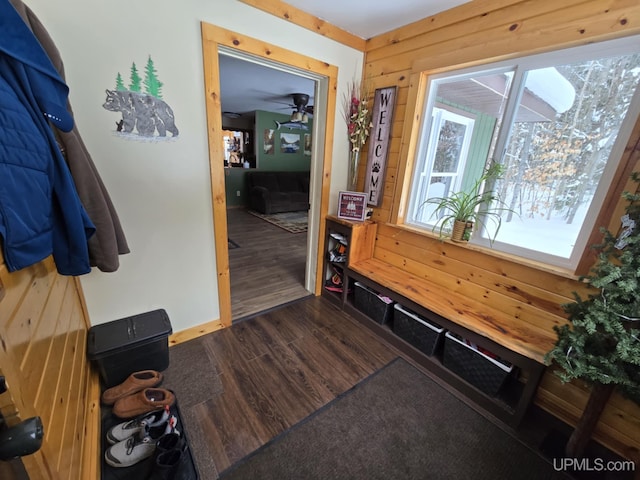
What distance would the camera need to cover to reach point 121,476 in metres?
1.16

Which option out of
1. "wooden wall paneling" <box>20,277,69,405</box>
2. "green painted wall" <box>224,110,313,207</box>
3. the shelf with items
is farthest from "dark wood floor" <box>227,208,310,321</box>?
"green painted wall" <box>224,110,313,207</box>

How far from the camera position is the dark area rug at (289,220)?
5.11m

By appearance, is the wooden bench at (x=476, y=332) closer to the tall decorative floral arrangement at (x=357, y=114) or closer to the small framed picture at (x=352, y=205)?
the small framed picture at (x=352, y=205)

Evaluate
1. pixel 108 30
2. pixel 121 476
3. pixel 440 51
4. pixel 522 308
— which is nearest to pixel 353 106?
pixel 440 51

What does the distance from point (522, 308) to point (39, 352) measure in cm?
224

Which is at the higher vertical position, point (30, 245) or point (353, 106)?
point (353, 106)

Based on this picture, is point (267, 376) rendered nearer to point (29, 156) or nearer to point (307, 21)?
point (29, 156)

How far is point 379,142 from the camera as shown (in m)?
2.28

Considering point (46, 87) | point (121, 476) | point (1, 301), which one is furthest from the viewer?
point (121, 476)

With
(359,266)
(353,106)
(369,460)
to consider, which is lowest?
(369,460)

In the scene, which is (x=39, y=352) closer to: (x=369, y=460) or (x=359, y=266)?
(x=369, y=460)

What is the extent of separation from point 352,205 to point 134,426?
2.04 meters

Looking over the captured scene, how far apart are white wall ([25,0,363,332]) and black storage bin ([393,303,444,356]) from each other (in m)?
1.47

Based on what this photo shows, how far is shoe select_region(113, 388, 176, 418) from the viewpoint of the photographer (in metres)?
1.38
